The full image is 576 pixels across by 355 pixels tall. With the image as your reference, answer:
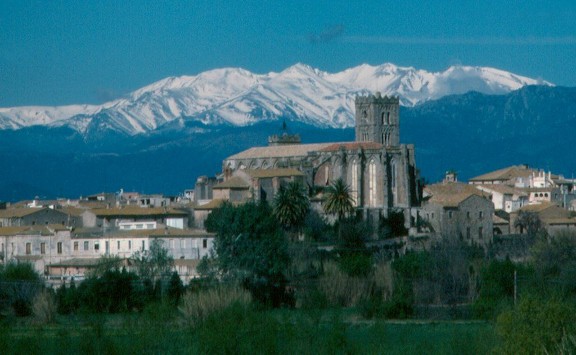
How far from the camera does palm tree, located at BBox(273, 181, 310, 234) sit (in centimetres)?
8200

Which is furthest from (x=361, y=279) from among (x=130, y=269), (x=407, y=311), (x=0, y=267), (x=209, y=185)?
(x=209, y=185)

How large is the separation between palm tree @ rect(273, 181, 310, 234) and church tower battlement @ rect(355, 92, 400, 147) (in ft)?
120

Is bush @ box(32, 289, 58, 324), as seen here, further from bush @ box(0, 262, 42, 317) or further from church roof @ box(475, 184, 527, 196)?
church roof @ box(475, 184, 527, 196)

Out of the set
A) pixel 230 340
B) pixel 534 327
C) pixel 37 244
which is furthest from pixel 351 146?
pixel 534 327

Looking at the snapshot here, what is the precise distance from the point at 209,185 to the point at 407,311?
48936 millimetres

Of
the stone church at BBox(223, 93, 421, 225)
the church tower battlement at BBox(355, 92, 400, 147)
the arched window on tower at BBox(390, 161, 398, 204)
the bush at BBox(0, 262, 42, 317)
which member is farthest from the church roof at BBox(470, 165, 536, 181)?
the bush at BBox(0, 262, 42, 317)

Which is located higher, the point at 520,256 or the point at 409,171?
the point at 409,171

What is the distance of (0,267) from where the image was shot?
5909cm

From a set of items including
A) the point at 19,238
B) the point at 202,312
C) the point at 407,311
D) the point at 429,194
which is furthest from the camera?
the point at 429,194

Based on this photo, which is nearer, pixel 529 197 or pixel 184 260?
pixel 184 260

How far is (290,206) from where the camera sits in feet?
271

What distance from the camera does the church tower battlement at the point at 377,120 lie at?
12094cm

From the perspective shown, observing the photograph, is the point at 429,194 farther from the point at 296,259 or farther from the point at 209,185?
the point at 296,259

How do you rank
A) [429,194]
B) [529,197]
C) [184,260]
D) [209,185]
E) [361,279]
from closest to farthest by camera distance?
[361,279]
[184,260]
[429,194]
[209,185]
[529,197]
